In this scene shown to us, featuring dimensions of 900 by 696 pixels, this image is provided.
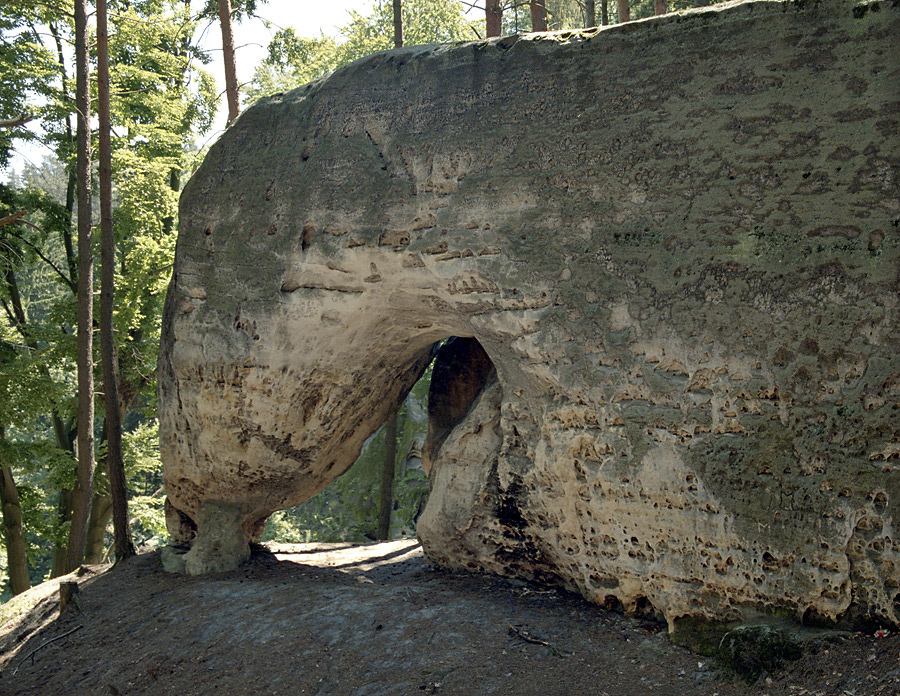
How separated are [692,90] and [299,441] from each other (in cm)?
444

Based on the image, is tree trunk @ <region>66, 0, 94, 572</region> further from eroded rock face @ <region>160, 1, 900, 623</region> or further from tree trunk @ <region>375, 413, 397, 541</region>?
tree trunk @ <region>375, 413, 397, 541</region>

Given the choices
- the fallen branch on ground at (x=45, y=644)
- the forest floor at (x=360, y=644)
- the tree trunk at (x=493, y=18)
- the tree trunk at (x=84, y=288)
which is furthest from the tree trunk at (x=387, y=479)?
the fallen branch on ground at (x=45, y=644)

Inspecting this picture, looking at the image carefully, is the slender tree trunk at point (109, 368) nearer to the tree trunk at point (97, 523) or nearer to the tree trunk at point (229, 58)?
the tree trunk at point (229, 58)

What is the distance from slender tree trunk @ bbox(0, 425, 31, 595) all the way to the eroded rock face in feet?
20.5

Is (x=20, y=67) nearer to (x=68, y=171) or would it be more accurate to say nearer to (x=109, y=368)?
(x=68, y=171)

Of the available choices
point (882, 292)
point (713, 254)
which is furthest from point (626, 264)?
point (882, 292)

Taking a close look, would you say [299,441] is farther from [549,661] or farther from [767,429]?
[767,429]

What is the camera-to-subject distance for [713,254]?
4984 millimetres

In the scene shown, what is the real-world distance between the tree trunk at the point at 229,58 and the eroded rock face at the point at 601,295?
4179mm

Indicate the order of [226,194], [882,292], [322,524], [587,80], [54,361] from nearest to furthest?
[882,292], [587,80], [226,194], [54,361], [322,524]

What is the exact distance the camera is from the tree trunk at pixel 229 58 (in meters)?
11.0

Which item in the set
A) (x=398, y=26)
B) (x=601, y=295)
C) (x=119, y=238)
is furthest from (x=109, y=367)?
(x=398, y=26)

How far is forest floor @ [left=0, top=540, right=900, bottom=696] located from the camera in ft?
14.7

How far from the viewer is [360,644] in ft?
17.7
